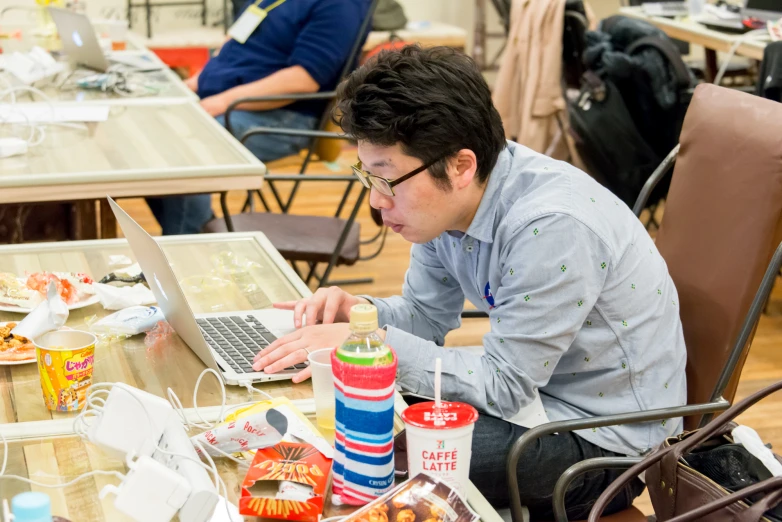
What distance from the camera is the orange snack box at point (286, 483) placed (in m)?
1.00

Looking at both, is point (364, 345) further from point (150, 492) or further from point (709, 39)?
point (709, 39)

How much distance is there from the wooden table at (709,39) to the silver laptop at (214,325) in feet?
10.4

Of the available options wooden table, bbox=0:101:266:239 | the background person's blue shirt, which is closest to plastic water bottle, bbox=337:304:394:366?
wooden table, bbox=0:101:266:239

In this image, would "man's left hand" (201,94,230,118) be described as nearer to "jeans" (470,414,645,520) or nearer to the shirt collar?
the shirt collar

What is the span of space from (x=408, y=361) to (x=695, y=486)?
1.34ft

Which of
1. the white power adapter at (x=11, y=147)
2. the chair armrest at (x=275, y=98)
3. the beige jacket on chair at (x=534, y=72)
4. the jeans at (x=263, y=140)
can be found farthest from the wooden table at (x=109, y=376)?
the beige jacket on chair at (x=534, y=72)

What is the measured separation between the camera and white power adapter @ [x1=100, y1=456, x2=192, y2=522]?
0.92 meters

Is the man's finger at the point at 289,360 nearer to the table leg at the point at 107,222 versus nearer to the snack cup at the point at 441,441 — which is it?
the snack cup at the point at 441,441

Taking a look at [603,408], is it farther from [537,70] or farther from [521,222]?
[537,70]

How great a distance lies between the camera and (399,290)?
3770mm

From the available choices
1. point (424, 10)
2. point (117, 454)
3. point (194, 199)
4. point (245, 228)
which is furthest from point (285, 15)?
point (424, 10)

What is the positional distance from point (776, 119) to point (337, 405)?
87 cm

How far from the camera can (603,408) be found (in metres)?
1.45

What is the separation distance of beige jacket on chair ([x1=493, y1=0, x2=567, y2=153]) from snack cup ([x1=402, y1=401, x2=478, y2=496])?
10.6 feet
